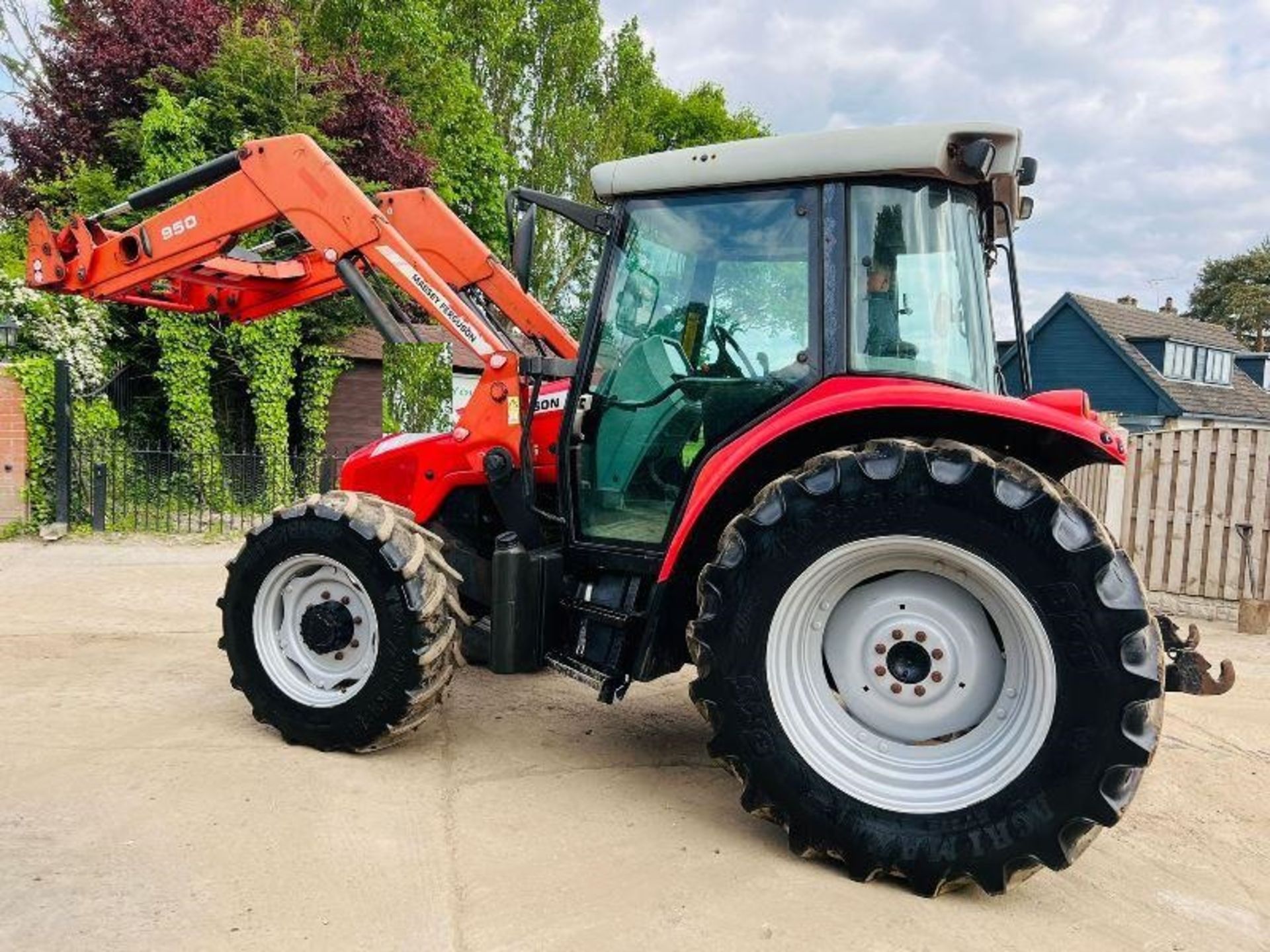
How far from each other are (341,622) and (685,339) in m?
1.79

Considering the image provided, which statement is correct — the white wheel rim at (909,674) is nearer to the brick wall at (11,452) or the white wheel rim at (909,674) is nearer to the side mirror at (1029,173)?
the side mirror at (1029,173)

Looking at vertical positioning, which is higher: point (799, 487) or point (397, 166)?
point (397, 166)

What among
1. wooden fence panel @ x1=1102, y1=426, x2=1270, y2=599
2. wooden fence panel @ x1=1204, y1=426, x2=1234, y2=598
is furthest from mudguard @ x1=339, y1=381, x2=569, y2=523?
wooden fence panel @ x1=1204, y1=426, x2=1234, y2=598

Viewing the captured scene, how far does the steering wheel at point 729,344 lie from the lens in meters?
3.36

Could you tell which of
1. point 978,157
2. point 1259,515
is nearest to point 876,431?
point 978,157

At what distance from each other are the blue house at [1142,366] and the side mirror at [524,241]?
25.7 meters

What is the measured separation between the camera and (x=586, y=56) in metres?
23.0

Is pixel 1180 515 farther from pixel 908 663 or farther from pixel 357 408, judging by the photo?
pixel 357 408

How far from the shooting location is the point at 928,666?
3.00 meters

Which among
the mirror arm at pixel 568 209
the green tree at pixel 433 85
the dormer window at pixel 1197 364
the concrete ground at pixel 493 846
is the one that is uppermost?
the green tree at pixel 433 85

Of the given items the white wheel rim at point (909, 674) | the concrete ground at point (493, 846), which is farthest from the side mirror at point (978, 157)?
the concrete ground at point (493, 846)

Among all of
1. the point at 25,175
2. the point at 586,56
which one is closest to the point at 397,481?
the point at 25,175

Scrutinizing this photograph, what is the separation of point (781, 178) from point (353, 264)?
82.2 inches

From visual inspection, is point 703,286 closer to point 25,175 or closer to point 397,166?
point 397,166
